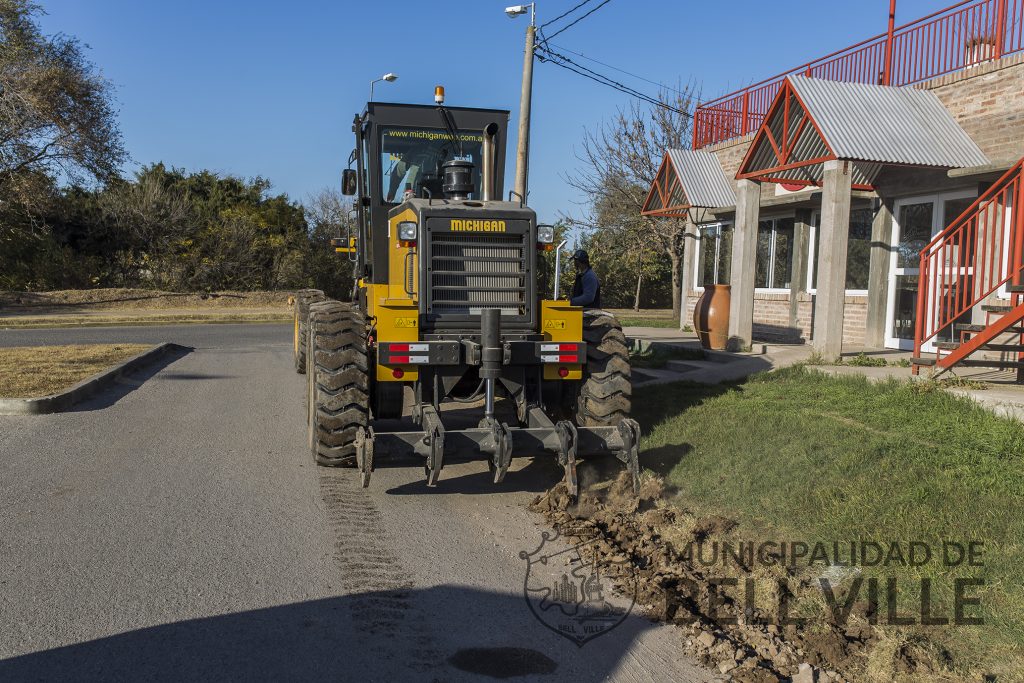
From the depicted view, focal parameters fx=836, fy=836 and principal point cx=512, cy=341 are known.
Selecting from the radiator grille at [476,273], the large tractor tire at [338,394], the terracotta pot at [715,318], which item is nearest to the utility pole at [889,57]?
the terracotta pot at [715,318]

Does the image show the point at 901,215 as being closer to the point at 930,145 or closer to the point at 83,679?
the point at 930,145

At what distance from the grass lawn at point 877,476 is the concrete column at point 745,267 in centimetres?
427

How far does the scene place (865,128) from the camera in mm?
11047

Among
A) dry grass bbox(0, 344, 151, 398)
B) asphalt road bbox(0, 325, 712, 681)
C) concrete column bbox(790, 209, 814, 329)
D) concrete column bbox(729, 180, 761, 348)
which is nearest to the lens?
asphalt road bbox(0, 325, 712, 681)

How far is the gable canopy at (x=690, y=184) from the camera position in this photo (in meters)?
16.5

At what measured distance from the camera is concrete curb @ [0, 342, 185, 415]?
902 cm

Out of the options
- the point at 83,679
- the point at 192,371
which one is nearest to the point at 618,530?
the point at 83,679

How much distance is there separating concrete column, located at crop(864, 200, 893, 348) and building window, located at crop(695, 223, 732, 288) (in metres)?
4.95

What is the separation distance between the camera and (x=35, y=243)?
28.2 metres

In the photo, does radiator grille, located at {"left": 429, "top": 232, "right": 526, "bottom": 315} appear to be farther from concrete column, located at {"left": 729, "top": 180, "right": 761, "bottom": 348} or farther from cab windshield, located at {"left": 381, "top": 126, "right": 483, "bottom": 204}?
concrete column, located at {"left": 729, "top": 180, "right": 761, "bottom": 348}

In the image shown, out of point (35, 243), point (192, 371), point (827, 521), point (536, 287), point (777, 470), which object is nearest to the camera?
point (827, 521)

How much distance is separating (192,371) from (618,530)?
30.3ft

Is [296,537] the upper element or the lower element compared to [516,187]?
lower

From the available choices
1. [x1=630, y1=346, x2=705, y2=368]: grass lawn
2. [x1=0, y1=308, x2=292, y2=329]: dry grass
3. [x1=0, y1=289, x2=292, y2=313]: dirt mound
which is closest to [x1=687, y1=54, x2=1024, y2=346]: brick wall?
[x1=630, y1=346, x2=705, y2=368]: grass lawn
